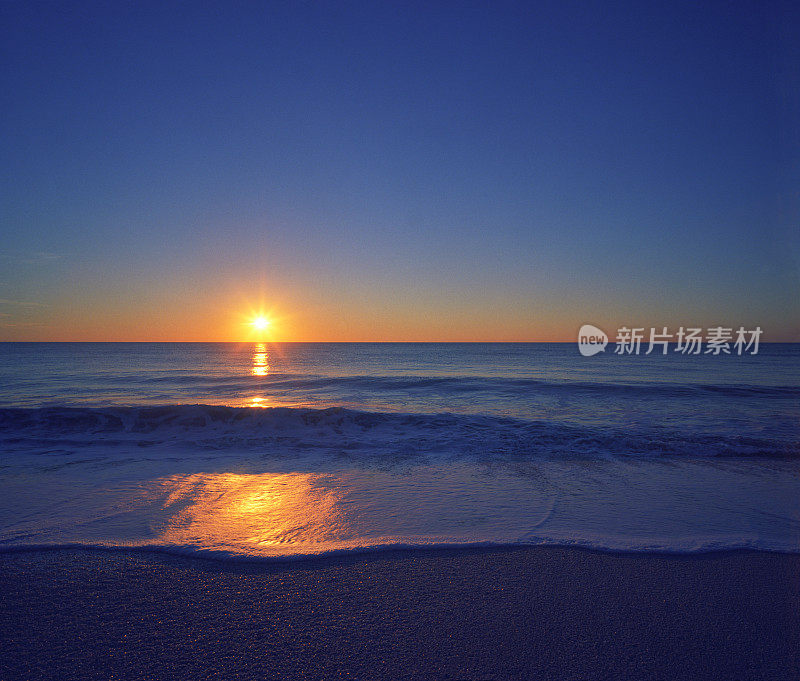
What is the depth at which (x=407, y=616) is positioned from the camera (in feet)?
10.0

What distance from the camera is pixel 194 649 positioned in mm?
2699

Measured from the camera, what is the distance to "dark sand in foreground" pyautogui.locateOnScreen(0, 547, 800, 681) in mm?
2566

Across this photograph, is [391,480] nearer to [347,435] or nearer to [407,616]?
[407,616]

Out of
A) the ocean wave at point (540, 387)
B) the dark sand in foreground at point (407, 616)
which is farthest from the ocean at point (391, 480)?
the ocean wave at point (540, 387)

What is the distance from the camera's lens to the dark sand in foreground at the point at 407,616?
257 cm

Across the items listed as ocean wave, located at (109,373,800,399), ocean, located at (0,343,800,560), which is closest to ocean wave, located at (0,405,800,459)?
ocean, located at (0,343,800,560)

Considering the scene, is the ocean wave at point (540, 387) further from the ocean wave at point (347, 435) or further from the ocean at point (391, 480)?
the ocean wave at point (347, 435)

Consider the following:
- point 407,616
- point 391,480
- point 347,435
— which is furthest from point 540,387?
point 407,616

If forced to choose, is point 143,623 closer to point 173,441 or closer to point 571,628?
point 571,628

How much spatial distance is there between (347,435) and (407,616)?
8490 millimetres

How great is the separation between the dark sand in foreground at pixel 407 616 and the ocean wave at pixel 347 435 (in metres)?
4.89

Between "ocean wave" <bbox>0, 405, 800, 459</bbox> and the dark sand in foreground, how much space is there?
4.89 metres

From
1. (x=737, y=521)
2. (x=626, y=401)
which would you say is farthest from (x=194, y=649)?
(x=626, y=401)

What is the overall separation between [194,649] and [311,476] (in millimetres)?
4304
